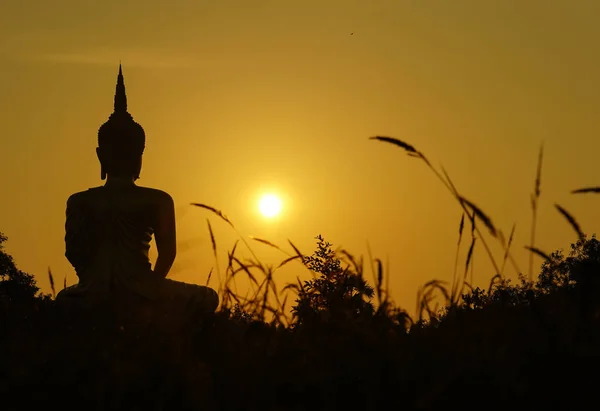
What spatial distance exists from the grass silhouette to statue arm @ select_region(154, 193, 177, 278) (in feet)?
22.0

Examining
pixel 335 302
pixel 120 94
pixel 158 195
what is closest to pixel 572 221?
pixel 335 302

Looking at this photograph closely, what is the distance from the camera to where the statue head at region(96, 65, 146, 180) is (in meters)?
13.5

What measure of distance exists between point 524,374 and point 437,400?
0.47 m

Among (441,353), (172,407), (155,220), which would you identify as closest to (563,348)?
(441,353)

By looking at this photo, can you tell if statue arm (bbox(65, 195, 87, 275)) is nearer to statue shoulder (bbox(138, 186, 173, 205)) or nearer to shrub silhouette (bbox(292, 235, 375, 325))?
statue shoulder (bbox(138, 186, 173, 205))

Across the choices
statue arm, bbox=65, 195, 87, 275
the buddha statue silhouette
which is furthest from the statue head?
statue arm, bbox=65, 195, 87, 275

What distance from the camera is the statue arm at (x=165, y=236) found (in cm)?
1314

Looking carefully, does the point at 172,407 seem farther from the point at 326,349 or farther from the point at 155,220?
the point at 155,220

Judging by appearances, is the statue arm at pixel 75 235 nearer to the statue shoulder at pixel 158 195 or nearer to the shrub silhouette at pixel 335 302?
the statue shoulder at pixel 158 195

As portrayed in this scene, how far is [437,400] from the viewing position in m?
4.45

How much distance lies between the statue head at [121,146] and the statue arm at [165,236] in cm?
80

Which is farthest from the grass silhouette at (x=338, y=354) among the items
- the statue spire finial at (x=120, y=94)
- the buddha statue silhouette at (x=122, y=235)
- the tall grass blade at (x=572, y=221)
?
the statue spire finial at (x=120, y=94)

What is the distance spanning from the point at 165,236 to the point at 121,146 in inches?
55.6

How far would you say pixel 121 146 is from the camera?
44.6 ft
